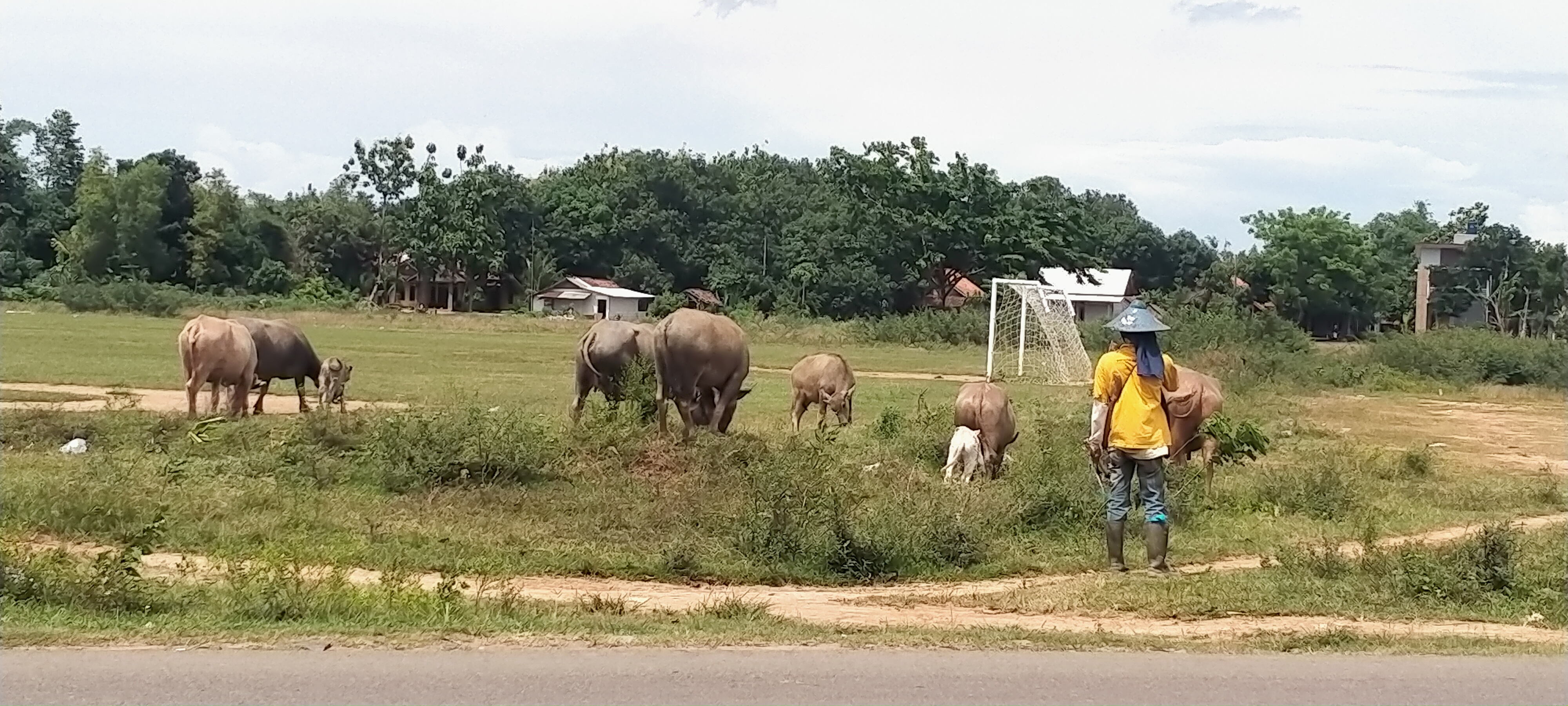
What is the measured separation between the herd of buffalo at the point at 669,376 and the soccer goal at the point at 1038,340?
15.7 meters

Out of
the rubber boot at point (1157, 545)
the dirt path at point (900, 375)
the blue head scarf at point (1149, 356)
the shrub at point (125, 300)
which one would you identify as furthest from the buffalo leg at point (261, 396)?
the shrub at point (125, 300)

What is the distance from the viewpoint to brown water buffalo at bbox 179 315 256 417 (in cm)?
1927

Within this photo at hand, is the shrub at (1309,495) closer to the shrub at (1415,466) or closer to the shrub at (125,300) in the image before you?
the shrub at (1415,466)

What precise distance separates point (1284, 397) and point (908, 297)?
→ 116 feet

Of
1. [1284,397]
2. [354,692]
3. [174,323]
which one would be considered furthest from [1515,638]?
[174,323]

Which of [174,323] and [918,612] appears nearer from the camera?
[918,612]

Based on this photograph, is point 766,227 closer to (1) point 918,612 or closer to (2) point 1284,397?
(2) point 1284,397

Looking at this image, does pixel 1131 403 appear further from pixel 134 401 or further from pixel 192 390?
pixel 134 401

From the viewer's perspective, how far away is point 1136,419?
1020 centimetres

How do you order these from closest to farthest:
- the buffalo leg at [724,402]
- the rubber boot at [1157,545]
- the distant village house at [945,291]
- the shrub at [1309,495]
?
the rubber boot at [1157,545], the shrub at [1309,495], the buffalo leg at [724,402], the distant village house at [945,291]

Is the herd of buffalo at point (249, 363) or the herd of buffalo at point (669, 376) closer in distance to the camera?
the herd of buffalo at point (669, 376)

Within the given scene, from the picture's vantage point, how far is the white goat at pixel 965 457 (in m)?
15.0

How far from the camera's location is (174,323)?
53.4 meters

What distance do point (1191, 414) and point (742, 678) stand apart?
11028 mm
